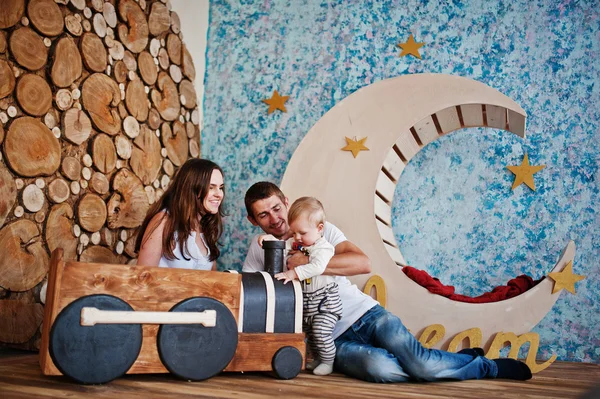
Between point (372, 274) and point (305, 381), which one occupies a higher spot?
point (372, 274)

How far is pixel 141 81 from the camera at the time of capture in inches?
114

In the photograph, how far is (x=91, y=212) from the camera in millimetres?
2564

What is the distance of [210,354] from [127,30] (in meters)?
1.77

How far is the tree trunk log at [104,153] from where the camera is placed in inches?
102

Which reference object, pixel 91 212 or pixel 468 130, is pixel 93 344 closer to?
pixel 91 212

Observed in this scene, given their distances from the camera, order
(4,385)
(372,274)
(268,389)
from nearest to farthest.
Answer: (4,385), (268,389), (372,274)

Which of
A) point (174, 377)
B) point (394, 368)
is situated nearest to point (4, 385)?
point (174, 377)

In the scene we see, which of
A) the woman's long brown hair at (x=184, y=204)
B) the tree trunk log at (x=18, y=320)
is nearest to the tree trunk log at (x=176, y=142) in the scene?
the woman's long brown hair at (x=184, y=204)

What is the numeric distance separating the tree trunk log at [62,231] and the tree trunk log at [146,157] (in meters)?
0.45

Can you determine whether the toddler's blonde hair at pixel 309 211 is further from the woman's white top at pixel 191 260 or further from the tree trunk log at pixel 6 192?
the tree trunk log at pixel 6 192

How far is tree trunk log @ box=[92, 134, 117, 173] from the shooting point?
2.58 m

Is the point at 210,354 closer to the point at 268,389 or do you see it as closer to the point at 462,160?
the point at 268,389

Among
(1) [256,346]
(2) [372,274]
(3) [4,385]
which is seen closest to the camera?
(3) [4,385]

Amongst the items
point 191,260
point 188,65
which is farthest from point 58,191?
point 188,65
